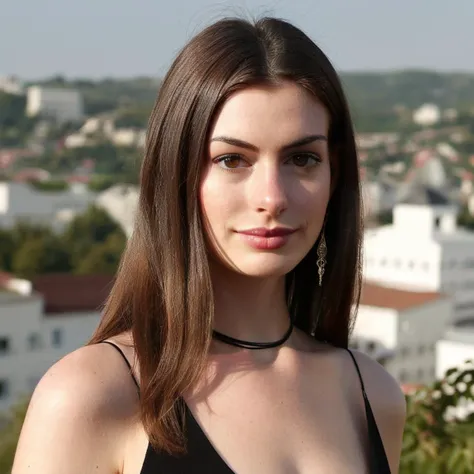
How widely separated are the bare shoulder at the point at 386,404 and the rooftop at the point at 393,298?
23.1 m

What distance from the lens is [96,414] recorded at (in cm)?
111

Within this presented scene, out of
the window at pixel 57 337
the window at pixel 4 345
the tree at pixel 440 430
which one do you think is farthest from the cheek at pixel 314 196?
the window at pixel 57 337

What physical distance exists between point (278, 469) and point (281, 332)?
21 centimetres

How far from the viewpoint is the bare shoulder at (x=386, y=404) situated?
4.46 ft

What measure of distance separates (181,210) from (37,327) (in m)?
21.9

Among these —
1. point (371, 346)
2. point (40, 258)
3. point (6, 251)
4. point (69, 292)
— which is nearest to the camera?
point (69, 292)

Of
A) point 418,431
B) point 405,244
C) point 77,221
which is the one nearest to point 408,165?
point 77,221

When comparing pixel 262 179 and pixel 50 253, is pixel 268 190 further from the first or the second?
pixel 50 253

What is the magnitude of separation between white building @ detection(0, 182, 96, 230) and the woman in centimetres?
4492

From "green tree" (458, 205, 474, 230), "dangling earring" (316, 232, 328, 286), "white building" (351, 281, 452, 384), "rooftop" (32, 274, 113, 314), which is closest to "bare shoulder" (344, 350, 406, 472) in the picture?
"dangling earring" (316, 232, 328, 286)

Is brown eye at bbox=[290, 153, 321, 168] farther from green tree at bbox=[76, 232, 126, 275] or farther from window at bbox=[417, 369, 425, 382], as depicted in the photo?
green tree at bbox=[76, 232, 126, 275]

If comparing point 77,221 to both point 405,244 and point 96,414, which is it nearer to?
point 405,244

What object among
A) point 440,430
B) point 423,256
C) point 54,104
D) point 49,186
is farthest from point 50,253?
point 54,104

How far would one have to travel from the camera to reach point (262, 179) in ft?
3.89
